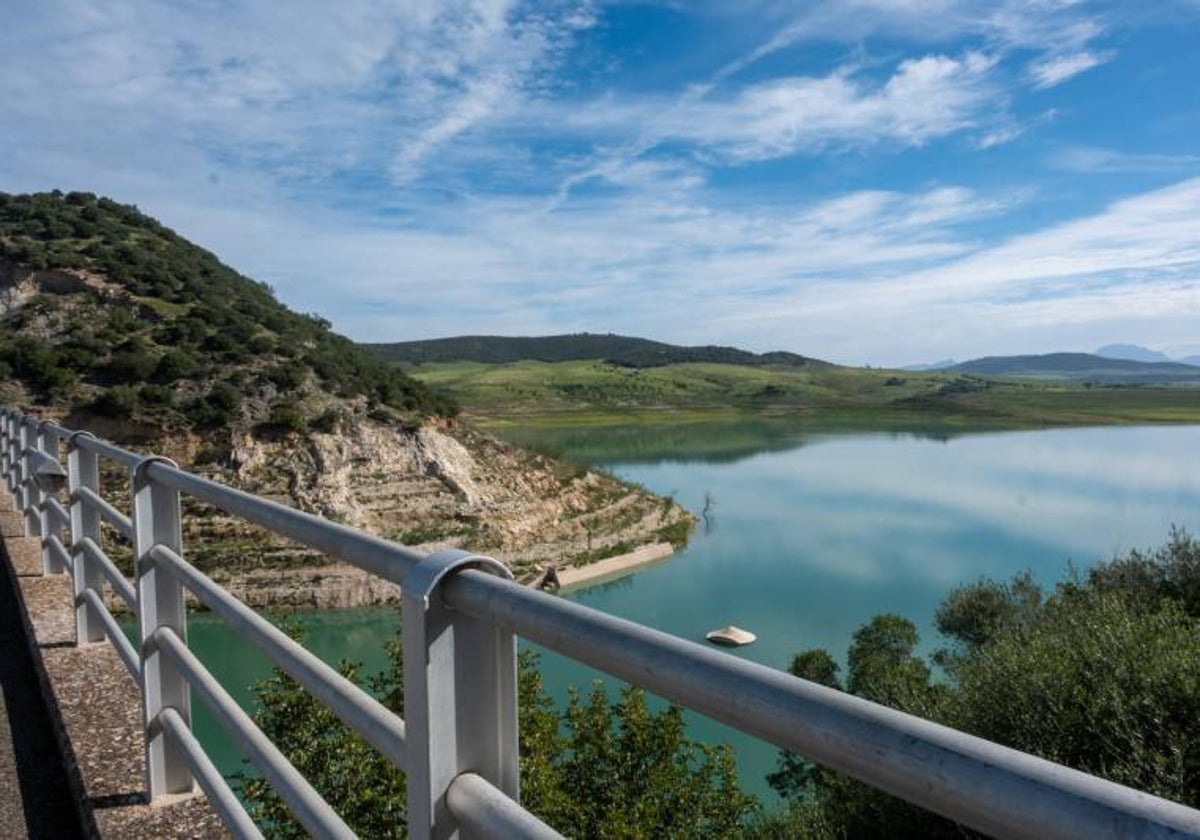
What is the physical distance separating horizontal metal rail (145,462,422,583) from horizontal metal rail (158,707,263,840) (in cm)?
66

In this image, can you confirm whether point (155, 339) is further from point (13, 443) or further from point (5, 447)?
point (13, 443)

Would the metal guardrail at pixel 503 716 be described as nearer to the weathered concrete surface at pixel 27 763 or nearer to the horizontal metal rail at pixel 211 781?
the horizontal metal rail at pixel 211 781

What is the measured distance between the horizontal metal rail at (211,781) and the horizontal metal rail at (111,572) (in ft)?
1.32

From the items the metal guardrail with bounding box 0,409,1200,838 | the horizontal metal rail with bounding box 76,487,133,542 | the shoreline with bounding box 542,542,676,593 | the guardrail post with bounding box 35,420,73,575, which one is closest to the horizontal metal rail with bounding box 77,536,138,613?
the horizontal metal rail with bounding box 76,487,133,542

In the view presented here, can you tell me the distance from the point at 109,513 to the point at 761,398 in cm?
13817

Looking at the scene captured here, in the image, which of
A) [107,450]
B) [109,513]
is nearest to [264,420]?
[107,450]

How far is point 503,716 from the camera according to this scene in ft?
4.15

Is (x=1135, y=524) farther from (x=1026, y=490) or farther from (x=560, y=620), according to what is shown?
(x=560, y=620)

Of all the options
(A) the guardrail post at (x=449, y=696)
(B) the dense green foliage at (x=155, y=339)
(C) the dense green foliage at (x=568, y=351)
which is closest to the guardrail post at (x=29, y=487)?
(A) the guardrail post at (x=449, y=696)

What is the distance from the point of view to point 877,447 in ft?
299

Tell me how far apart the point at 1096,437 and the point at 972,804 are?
112465 mm

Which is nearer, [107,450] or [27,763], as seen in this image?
[27,763]

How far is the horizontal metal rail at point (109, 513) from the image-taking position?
2904 mm

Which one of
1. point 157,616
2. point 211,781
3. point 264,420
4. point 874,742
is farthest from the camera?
point 264,420
